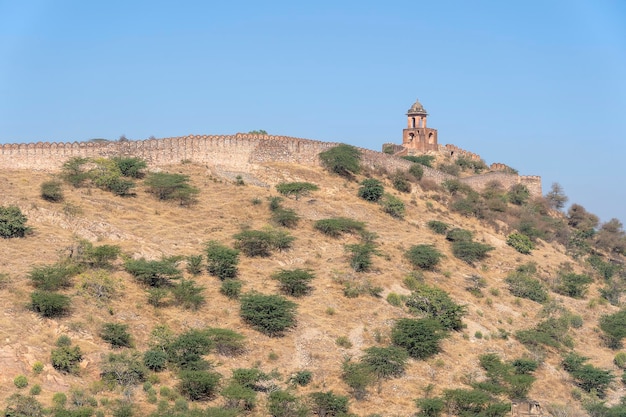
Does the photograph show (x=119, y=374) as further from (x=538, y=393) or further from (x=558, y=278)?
(x=558, y=278)

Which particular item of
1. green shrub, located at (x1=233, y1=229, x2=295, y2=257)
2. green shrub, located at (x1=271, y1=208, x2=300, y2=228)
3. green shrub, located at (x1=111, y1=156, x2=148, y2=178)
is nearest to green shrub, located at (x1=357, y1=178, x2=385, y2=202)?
green shrub, located at (x1=271, y1=208, x2=300, y2=228)

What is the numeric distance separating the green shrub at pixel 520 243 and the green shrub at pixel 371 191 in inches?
279

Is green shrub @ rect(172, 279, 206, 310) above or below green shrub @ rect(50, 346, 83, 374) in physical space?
above

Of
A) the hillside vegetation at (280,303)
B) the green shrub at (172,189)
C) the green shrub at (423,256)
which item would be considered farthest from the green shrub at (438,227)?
the green shrub at (172,189)

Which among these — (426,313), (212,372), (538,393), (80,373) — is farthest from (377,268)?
(80,373)

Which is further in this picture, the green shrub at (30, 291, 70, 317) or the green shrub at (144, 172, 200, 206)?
the green shrub at (144, 172, 200, 206)

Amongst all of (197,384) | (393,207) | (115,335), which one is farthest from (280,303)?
(393,207)

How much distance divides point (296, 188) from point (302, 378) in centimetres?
1755

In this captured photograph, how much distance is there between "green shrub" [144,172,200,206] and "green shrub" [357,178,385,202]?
29.3 feet

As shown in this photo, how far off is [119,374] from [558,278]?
2620 cm

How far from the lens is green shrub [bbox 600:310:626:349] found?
155ft

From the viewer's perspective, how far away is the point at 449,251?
52219 millimetres

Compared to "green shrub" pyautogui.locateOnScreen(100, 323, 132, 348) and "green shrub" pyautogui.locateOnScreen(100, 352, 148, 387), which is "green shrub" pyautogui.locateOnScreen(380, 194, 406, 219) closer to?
"green shrub" pyautogui.locateOnScreen(100, 323, 132, 348)

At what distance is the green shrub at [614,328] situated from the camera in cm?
4731
